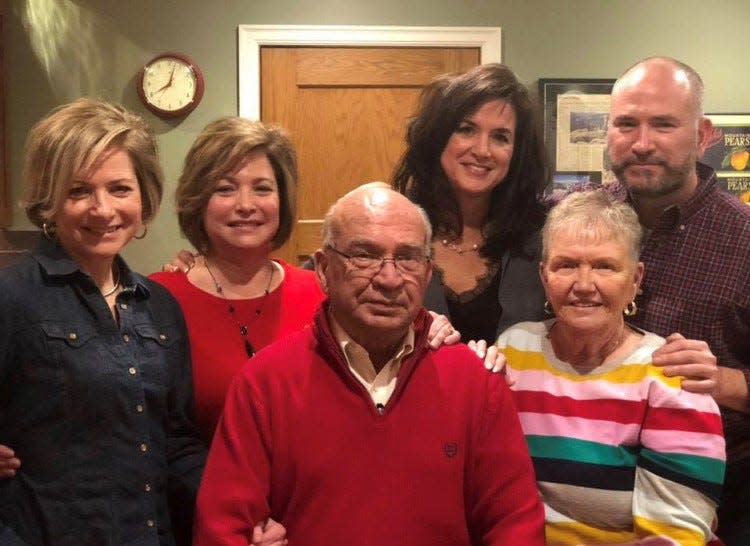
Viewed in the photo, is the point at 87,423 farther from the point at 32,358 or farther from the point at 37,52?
the point at 37,52

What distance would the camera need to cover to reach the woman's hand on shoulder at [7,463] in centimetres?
155

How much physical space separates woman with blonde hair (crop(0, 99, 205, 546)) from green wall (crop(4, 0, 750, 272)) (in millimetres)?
2698

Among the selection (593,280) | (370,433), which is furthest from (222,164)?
(593,280)

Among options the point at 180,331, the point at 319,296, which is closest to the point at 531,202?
the point at 319,296

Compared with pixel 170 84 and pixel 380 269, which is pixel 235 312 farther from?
pixel 170 84

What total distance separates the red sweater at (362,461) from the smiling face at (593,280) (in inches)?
10.0

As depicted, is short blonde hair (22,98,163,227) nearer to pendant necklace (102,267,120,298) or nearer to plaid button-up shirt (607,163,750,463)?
pendant necklace (102,267,120,298)

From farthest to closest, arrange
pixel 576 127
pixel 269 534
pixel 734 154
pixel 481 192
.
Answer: pixel 734 154
pixel 576 127
pixel 481 192
pixel 269 534

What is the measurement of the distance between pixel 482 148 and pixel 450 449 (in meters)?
0.91

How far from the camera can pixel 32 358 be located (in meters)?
1.57

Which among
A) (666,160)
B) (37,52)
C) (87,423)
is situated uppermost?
(37,52)

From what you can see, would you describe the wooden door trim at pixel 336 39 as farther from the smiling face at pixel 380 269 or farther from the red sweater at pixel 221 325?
the smiling face at pixel 380 269

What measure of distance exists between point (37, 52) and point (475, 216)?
3.01 m

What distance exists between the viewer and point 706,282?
2.01m
